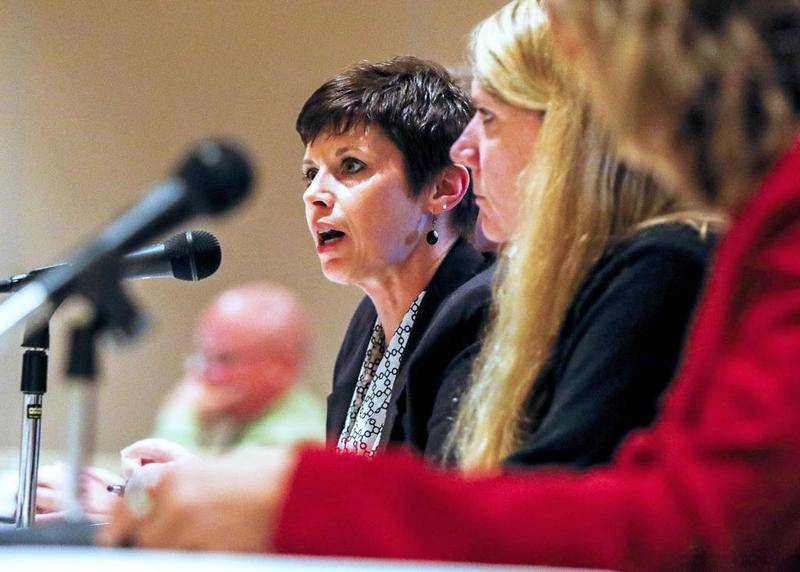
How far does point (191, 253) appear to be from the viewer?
1.50m

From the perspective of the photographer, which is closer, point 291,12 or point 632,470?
point 632,470

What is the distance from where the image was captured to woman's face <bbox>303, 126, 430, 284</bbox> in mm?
1996

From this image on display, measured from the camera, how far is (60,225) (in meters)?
3.50

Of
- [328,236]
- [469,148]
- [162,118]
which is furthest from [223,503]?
[162,118]

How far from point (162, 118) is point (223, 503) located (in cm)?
281

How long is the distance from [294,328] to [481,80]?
2.52 ft

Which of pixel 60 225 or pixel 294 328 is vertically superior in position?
pixel 60 225

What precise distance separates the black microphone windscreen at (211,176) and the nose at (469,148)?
682 millimetres

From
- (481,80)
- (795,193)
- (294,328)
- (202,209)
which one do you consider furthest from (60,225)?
(795,193)

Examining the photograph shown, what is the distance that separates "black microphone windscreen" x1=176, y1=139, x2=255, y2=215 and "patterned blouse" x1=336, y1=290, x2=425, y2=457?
41.6 inches

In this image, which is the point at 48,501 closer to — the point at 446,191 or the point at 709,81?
the point at 446,191

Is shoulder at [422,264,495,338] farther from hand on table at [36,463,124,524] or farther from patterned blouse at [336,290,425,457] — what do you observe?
hand on table at [36,463,124,524]

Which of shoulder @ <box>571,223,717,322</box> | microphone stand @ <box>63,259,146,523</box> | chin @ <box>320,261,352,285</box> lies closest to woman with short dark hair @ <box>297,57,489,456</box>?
chin @ <box>320,261,352,285</box>

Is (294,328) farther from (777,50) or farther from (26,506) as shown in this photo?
(777,50)
